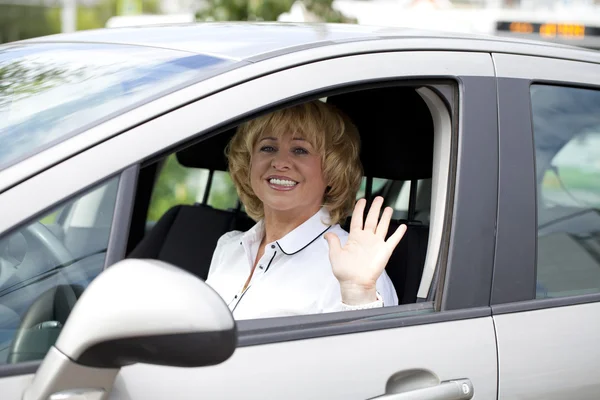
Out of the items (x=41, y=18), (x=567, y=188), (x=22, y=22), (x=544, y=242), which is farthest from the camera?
(x=41, y=18)

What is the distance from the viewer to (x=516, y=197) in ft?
6.66

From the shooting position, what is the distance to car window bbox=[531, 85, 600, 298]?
2.16 m

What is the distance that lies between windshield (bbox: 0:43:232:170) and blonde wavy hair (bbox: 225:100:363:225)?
23.5 inches

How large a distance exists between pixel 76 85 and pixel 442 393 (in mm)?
973

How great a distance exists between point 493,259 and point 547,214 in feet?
0.99

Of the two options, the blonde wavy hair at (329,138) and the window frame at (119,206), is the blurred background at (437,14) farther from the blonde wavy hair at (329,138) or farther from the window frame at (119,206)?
the window frame at (119,206)

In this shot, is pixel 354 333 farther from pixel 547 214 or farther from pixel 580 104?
pixel 580 104

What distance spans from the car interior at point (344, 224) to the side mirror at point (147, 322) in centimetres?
21

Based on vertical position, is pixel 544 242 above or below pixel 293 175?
below

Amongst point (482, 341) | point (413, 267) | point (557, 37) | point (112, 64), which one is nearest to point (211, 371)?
point (482, 341)

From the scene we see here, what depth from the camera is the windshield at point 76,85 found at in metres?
1.70

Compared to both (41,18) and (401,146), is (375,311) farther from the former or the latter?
(41,18)

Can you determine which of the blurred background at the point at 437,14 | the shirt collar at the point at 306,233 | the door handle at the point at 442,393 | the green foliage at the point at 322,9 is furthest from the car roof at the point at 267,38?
the green foliage at the point at 322,9

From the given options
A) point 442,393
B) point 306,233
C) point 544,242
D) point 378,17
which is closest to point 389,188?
point 306,233
